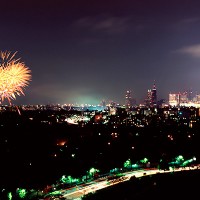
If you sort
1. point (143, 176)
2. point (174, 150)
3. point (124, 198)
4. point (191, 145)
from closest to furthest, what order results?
1. point (124, 198)
2. point (143, 176)
3. point (174, 150)
4. point (191, 145)

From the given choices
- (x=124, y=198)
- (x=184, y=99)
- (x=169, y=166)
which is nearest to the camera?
(x=124, y=198)

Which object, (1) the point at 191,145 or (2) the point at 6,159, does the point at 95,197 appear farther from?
(1) the point at 191,145

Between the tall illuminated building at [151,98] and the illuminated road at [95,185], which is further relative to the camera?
the tall illuminated building at [151,98]

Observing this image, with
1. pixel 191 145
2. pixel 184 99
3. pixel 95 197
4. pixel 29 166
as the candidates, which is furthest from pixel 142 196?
pixel 184 99

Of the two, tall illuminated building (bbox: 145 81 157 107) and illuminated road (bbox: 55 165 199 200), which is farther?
tall illuminated building (bbox: 145 81 157 107)

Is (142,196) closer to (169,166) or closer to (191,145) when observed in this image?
(169,166)

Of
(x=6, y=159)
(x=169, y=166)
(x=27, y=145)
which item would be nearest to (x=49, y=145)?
(x=27, y=145)

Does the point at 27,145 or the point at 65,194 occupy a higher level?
the point at 27,145

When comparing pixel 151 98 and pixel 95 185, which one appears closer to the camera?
pixel 95 185

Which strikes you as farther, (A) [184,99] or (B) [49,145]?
(A) [184,99]
